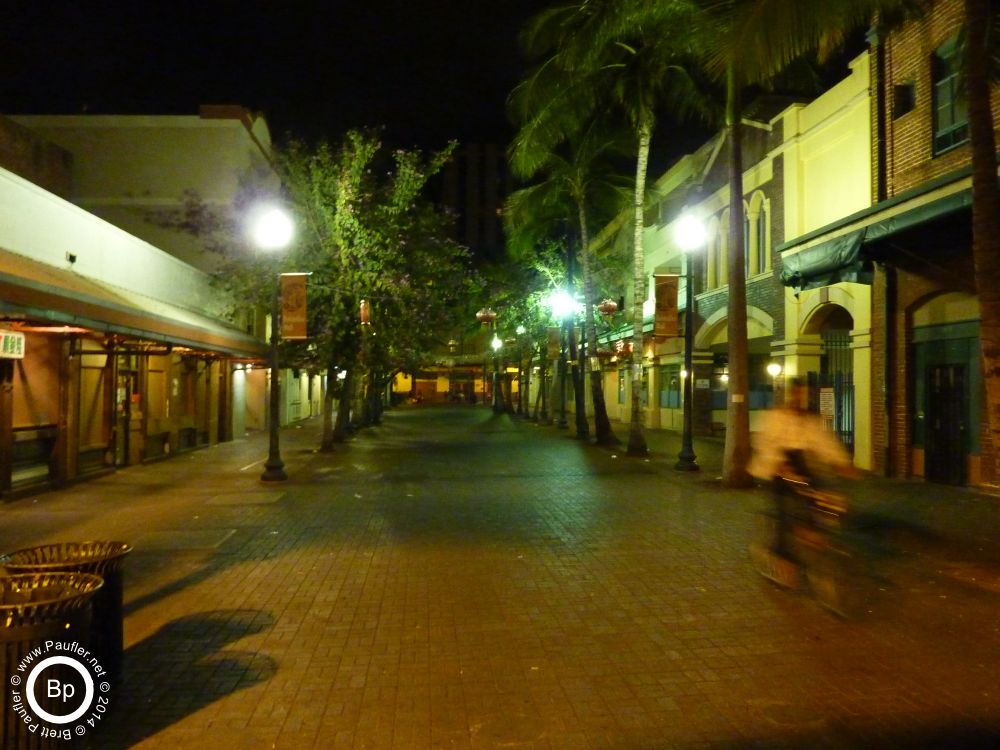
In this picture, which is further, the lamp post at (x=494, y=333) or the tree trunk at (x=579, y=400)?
the lamp post at (x=494, y=333)

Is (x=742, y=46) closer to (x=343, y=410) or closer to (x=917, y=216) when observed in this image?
(x=917, y=216)

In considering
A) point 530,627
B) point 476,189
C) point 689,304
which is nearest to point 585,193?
point 689,304

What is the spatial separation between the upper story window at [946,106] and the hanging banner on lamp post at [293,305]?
487 inches

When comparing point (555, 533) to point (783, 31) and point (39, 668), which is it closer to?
point (783, 31)

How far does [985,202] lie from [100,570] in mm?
8159

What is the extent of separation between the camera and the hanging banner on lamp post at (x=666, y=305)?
18531 millimetres

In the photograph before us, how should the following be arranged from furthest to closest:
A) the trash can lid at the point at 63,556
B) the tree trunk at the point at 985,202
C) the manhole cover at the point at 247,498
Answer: the manhole cover at the point at 247,498, the tree trunk at the point at 985,202, the trash can lid at the point at 63,556

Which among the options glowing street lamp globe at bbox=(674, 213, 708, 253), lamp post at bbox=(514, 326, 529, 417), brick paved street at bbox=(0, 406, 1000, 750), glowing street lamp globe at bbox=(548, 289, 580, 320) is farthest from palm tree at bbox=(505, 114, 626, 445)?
brick paved street at bbox=(0, 406, 1000, 750)

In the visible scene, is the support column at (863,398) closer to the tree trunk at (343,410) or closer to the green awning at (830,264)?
the green awning at (830,264)

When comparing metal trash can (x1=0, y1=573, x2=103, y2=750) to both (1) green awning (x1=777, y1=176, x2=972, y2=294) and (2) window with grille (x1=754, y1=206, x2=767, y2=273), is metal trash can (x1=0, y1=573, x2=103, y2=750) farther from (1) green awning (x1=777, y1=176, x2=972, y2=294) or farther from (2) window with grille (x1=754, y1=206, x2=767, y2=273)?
(2) window with grille (x1=754, y1=206, x2=767, y2=273)

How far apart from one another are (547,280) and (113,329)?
20.8m

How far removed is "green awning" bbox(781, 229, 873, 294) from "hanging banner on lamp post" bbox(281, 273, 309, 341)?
988cm

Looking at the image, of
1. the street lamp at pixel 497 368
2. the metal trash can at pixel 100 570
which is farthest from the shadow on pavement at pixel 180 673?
the street lamp at pixel 497 368

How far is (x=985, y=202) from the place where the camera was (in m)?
7.93
